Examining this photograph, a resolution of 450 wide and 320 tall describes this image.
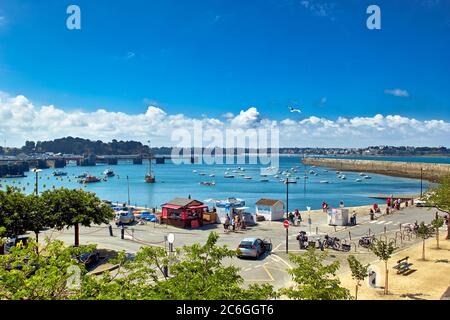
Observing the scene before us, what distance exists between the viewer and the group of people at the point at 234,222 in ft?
118

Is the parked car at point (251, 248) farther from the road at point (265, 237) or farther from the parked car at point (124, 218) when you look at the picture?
the parked car at point (124, 218)

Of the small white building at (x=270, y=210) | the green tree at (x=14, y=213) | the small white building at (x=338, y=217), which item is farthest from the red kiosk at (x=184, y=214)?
the green tree at (x=14, y=213)

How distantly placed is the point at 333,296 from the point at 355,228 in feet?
94.0

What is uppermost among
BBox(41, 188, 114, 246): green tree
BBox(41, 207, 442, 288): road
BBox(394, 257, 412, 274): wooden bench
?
BBox(41, 188, 114, 246): green tree

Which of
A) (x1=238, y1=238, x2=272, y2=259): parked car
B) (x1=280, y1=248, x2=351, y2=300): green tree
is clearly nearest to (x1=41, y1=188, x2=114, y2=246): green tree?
(x1=238, y1=238, x2=272, y2=259): parked car

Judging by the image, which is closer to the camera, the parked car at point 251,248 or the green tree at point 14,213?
the green tree at point 14,213

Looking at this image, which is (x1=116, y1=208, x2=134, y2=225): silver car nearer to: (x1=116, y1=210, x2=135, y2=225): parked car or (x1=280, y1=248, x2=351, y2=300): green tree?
(x1=116, y1=210, x2=135, y2=225): parked car

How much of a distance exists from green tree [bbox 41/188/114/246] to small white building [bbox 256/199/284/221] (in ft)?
64.1

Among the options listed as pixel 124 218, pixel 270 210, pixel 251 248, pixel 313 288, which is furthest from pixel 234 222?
pixel 313 288

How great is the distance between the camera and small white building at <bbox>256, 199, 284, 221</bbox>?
1660 inches

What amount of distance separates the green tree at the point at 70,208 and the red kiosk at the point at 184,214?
35.7 feet

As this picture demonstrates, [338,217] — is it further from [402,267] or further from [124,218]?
[124,218]

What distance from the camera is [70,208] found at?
2623cm
